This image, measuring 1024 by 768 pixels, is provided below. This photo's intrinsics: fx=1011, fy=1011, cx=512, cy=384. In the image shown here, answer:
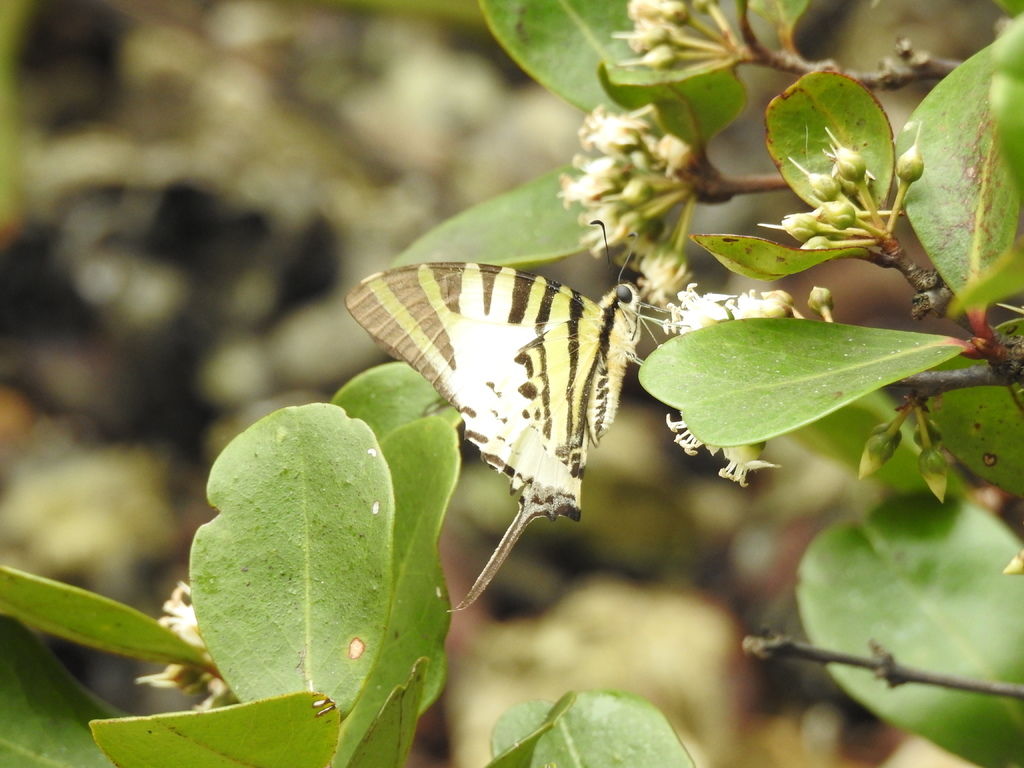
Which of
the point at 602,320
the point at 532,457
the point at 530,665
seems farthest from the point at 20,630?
the point at 530,665

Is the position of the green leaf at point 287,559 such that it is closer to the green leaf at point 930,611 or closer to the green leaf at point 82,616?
the green leaf at point 82,616

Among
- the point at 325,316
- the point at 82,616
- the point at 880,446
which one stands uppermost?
the point at 880,446

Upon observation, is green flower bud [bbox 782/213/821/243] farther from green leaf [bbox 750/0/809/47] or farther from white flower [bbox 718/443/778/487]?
green leaf [bbox 750/0/809/47]

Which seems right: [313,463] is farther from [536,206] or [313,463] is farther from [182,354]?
[182,354]

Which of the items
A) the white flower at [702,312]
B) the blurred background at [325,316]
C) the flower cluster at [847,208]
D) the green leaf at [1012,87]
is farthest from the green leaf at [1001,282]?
the blurred background at [325,316]

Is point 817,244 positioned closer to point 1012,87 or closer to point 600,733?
point 1012,87

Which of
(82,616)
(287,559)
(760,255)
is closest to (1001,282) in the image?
(760,255)
